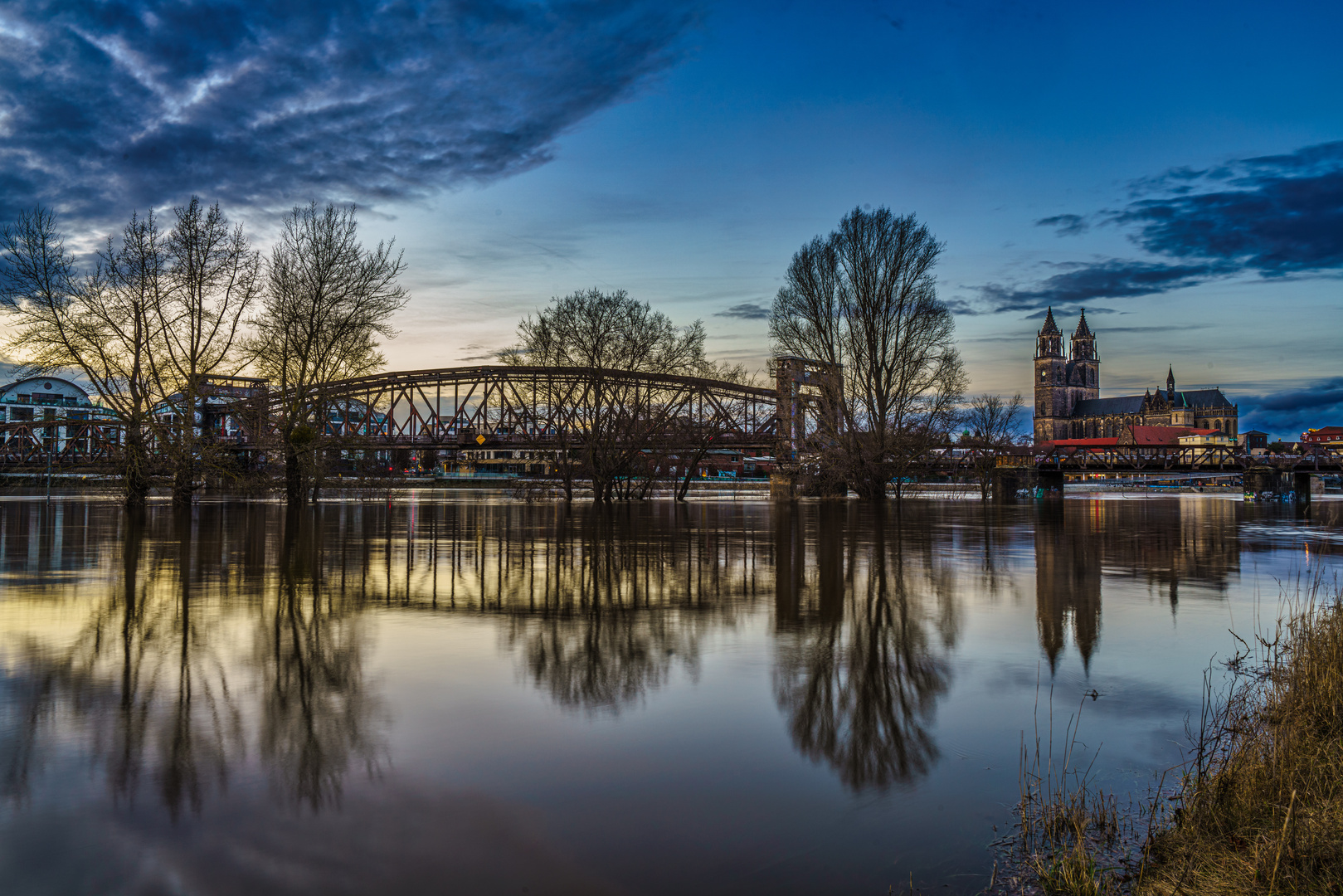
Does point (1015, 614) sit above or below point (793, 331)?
below

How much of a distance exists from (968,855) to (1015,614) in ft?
27.3

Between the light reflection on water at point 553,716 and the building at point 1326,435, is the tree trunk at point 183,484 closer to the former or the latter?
the light reflection on water at point 553,716

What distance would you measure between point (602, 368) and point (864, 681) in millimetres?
43454

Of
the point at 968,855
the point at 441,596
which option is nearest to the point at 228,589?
the point at 441,596

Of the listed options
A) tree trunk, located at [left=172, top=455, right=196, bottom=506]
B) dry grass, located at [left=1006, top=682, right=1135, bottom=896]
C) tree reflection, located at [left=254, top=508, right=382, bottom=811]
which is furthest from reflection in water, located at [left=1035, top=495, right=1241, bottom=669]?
tree trunk, located at [left=172, top=455, right=196, bottom=506]

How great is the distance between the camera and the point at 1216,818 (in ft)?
16.1

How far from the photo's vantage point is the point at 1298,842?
4.46 metres

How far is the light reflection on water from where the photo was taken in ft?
14.8

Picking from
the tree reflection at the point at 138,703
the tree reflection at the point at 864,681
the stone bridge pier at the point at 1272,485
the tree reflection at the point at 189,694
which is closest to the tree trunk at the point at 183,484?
the tree reflection at the point at 189,694

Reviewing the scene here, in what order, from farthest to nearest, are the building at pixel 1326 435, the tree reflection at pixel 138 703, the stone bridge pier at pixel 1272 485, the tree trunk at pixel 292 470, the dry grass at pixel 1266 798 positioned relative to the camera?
the building at pixel 1326 435, the stone bridge pier at pixel 1272 485, the tree trunk at pixel 292 470, the tree reflection at pixel 138 703, the dry grass at pixel 1266 798

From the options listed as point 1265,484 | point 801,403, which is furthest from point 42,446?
point 1265,484

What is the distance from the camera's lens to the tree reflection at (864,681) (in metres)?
6.17

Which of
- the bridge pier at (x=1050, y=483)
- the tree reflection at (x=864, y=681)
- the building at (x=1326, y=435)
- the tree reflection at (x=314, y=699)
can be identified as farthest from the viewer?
the building at (x=1326, y=435)

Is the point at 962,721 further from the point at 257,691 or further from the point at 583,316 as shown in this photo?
the point at 583,316
